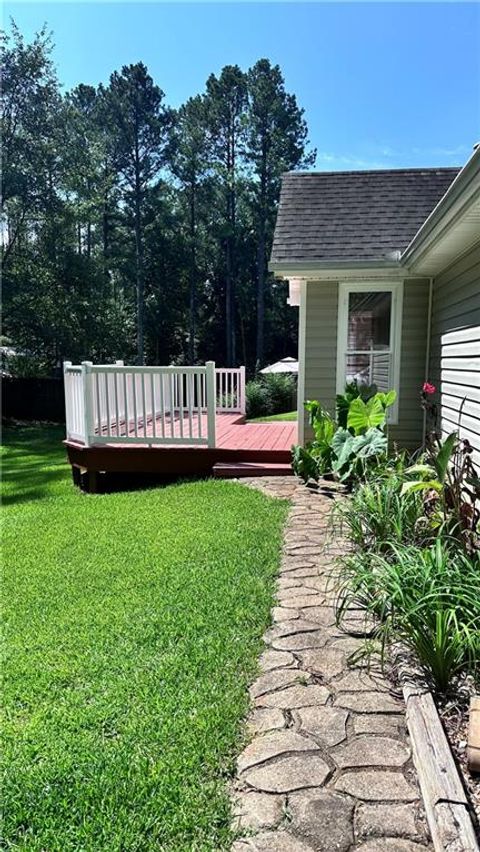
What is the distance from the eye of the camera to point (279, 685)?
225 cm

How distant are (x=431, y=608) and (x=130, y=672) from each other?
1.32m

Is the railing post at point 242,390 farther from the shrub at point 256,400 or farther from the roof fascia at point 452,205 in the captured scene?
the roof fascia at point 452,205

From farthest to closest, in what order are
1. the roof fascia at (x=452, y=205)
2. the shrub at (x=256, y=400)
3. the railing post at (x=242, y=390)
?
the shrub at (x=256, y=400)
the railing post at (x=242, y=390)
the roof fascia at (x=452, y=205)

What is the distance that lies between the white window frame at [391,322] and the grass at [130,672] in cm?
282

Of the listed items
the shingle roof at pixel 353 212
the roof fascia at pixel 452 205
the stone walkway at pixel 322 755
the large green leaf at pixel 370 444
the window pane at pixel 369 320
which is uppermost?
the shingle roof at pixel 353 212

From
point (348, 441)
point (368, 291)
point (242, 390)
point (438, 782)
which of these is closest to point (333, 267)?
point (368, 291)

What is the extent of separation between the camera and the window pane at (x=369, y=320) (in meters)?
6.90

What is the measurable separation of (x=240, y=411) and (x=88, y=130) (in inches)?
745

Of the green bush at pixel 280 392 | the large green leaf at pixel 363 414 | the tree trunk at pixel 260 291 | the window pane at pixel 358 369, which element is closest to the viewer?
the large green leaf at pixel 363 414

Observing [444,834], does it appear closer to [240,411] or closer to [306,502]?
[306,502]

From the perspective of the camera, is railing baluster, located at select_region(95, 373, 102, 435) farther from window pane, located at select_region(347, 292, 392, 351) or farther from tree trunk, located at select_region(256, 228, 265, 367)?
tree trunk, located at select_region(256, 228, 265, 367)

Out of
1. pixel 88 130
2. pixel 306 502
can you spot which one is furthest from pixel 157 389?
pixel 88 130

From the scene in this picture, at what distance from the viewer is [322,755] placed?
1.82 metres

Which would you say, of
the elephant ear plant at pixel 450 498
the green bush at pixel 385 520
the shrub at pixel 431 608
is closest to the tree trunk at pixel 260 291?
the elephant ear plant at pixel 450 498
